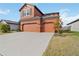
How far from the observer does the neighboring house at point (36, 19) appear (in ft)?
9.59

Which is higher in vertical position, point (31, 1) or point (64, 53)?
point (31, 1)

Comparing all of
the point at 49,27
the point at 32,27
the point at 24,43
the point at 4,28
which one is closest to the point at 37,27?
the point at 32,27

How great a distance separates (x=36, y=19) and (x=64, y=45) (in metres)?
0.57

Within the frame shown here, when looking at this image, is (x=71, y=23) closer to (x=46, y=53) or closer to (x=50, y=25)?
(x=50, y=25)

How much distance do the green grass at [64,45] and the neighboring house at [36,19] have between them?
17 cm

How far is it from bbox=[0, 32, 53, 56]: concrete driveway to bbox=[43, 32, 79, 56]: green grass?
0.29 feet

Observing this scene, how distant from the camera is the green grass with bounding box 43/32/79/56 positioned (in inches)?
109

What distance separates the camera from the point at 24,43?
295cm

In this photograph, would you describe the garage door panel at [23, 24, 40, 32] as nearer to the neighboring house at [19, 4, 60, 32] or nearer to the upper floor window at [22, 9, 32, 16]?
the neighboring house at [19, 4, 60, 32]

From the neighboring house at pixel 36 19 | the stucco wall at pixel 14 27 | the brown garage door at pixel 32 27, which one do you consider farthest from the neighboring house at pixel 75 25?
the stucco wall at pixel 14 27

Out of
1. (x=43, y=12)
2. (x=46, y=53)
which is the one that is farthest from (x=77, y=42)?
(x=43, y=12)

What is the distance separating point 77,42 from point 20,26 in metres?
0.89

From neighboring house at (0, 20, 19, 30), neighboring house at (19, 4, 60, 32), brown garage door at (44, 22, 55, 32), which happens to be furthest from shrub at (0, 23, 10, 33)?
brown garage door at (44, 22, 55, 32)

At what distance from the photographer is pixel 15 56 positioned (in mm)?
2797
